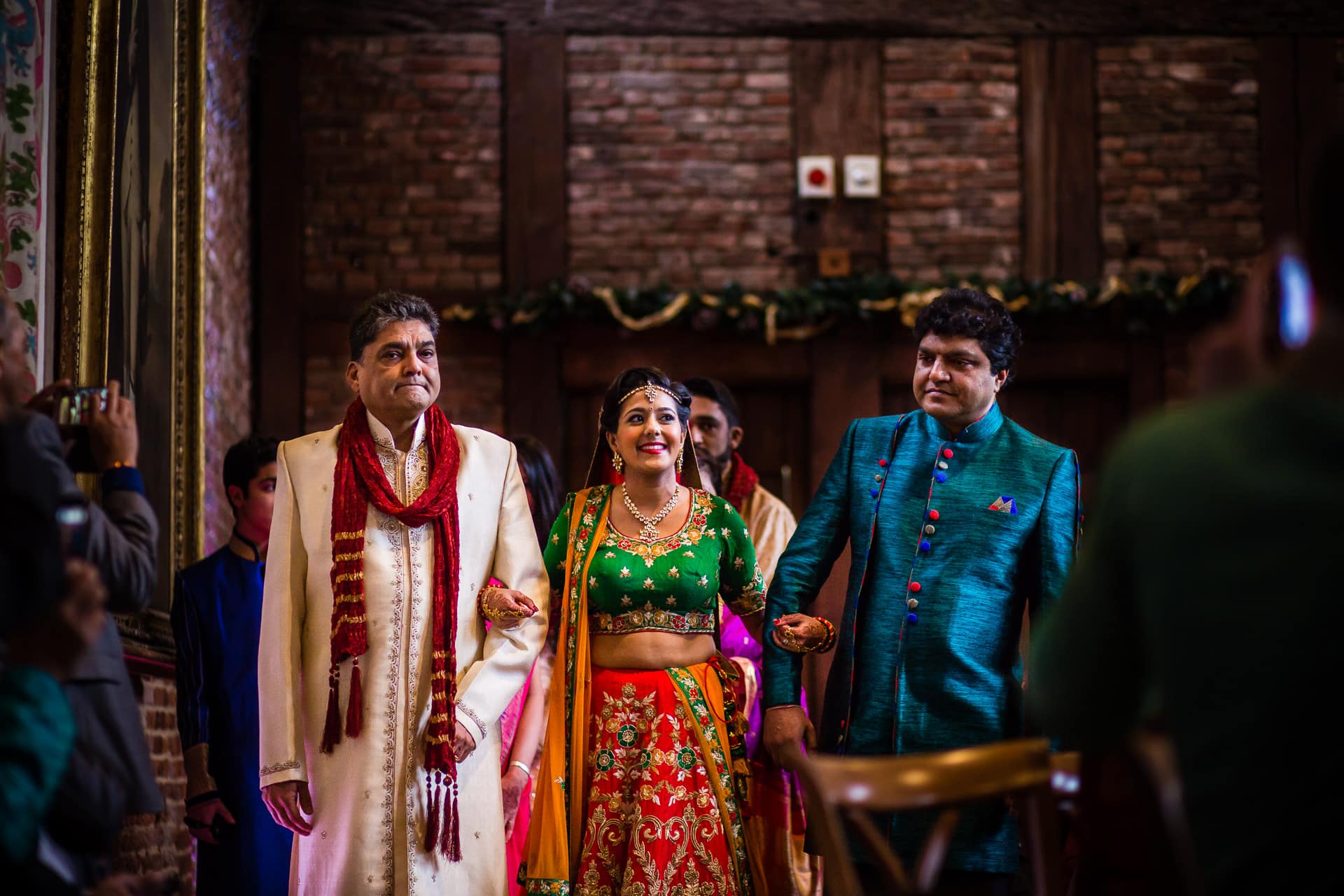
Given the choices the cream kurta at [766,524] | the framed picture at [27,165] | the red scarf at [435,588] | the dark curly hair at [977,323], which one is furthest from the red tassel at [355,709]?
the cream kurta at [766,524]

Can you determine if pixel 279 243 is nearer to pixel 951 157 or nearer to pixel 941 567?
pixel 951 157

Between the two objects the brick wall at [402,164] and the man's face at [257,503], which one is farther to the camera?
the brick wall at [402,164]

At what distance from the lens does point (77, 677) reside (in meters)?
2.22

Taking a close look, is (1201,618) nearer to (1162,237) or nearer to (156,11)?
(156,11)

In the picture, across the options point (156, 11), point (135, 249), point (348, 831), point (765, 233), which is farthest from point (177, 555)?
point (765, 233)

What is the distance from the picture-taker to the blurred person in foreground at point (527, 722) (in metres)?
3.69

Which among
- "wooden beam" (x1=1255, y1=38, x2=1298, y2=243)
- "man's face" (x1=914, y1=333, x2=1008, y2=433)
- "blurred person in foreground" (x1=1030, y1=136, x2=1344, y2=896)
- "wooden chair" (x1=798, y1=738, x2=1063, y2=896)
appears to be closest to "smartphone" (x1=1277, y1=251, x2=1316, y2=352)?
"blurred person in foreground" (x1=1030, y1=136, x2=1344, y2=896)

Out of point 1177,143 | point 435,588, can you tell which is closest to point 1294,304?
point 435,588

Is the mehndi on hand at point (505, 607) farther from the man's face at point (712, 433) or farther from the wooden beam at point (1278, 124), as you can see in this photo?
the wooden beam at point (1278, 124)

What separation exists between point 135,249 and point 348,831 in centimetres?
239

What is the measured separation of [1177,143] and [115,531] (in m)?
6.70

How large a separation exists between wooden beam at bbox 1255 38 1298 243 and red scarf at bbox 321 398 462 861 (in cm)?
580

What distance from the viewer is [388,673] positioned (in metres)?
3.23

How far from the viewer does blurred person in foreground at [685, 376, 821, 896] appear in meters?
3.64
